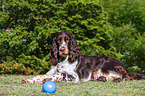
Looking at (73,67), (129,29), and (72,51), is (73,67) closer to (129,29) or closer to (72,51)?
(72,51)

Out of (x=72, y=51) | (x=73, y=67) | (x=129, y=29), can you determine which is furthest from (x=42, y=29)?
(x=129, y=29)

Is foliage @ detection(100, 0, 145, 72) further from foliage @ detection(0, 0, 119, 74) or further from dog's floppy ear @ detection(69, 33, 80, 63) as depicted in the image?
dog's floppy ear @ detection(69, 33, 80, 63)

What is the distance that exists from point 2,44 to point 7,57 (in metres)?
0.69

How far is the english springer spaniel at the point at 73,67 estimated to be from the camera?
667 cm

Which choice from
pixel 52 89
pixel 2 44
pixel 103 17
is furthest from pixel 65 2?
pixel 52 89

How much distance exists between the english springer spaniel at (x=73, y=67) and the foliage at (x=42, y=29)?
2.97 m

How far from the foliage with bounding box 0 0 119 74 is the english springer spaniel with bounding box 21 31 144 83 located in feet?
9.75

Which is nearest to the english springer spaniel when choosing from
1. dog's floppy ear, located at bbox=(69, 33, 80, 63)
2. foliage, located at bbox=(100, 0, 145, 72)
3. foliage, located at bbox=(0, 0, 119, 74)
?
dog's floppy ear, located at bbox=(69, 33, 80, 63)

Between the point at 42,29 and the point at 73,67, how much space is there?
3.88m

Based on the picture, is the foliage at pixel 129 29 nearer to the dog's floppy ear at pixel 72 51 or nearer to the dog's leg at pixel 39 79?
the dog's floppy ear at pixel 72 51

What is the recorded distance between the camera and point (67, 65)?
6789mm

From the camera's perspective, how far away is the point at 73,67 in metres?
6.88

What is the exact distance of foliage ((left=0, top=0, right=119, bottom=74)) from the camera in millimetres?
10094

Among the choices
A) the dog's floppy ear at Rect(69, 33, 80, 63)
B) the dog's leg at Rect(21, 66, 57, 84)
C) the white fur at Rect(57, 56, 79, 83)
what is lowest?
the dog's leg at Rect(21, 66, 57, 84)
